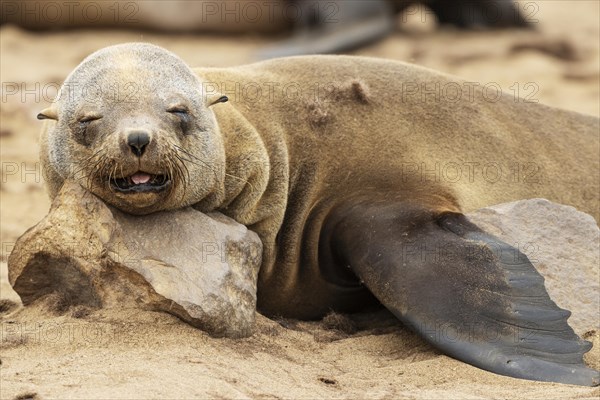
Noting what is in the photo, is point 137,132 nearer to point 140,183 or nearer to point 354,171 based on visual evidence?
point 140,183

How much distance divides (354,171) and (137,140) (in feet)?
5.25

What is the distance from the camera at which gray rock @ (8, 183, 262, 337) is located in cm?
479

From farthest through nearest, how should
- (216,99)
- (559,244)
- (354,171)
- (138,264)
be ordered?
1. (354,171)
2. (559,244)
3. (216,99)
4. (138,264)

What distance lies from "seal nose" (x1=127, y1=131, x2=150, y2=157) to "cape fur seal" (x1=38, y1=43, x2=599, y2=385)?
0.01 m

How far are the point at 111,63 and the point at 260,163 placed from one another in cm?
89

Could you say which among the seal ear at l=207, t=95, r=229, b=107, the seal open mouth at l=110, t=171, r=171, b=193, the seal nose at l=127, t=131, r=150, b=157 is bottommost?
the seal open mouth at l=110, t=171, r=171, b=193

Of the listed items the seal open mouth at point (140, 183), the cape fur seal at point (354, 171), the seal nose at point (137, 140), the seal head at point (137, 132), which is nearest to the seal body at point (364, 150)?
the cape fur seal at point (354, 171)

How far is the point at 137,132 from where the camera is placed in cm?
459

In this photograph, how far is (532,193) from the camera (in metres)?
6.18

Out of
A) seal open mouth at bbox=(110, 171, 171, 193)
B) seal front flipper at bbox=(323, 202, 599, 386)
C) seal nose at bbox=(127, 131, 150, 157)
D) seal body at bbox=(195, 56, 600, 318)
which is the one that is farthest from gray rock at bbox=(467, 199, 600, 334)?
seal nose at bbox=(127, 131, 150, 157)

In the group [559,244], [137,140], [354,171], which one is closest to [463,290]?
[559,244]

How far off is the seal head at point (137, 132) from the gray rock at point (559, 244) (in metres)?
1.55

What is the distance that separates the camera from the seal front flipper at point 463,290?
15.9 ft

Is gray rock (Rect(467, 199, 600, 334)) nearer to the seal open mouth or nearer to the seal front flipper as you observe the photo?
the seal front flipper
